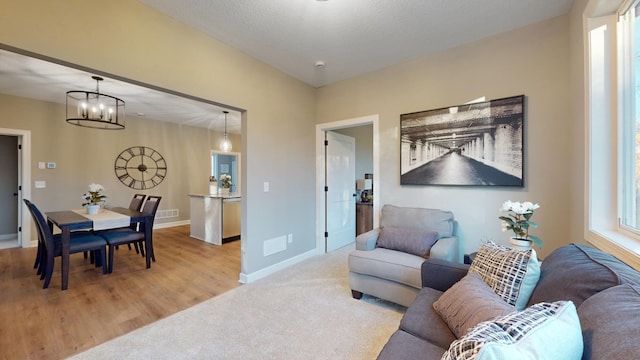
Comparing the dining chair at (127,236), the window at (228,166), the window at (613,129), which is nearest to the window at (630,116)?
the window at (613,129)

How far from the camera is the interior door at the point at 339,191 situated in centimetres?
417

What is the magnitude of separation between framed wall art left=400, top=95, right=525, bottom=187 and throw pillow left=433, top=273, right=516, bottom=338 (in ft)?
5.28

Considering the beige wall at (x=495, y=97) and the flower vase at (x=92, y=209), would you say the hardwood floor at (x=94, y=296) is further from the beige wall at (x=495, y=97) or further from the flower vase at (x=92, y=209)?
the beige wall at (x=495, y=97)

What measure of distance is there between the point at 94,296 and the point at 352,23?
12.6 ft

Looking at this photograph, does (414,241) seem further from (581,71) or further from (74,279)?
(74,279)

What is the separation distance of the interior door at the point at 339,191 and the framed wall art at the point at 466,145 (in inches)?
51.0

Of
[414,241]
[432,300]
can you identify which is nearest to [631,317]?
[432,300]

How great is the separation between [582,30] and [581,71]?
30cm

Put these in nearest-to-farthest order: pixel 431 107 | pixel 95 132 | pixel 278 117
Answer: pixel 431 107, pixel 278 117, pixel 95 132

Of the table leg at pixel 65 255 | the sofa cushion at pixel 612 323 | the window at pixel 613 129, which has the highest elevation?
the window at pixel 613 129

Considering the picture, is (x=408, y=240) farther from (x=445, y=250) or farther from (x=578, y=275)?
(x=578, y=275)

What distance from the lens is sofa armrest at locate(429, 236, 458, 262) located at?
2.24 m

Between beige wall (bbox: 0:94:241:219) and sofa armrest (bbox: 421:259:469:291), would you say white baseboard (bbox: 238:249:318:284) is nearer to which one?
sofa armrest (bbox: 421:259:469:291)

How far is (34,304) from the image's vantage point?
2453 millimetres
